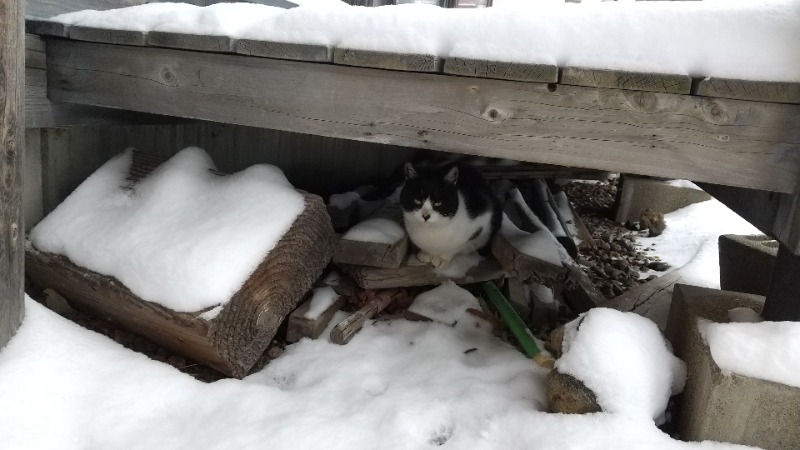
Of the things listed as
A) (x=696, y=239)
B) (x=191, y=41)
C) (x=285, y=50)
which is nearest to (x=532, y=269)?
(x=285, y=50)

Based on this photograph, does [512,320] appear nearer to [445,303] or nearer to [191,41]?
[445,303]

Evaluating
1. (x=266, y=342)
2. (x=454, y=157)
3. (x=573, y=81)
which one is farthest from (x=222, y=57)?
(x=454, y=157)

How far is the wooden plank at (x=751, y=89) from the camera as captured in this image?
4.79 feet

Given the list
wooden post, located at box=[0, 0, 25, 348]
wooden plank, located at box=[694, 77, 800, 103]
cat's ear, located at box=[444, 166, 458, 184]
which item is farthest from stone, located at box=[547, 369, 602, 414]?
wooden post, located at box=[0, 0, 25, 348]

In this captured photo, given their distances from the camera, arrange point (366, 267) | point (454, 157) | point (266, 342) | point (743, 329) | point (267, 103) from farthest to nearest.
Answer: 1. point (454, 157)
2. point (366, 267)
3. point (266, 342)
4. point (267, 103)
5. point (743, 329)

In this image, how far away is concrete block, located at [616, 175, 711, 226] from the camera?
17.9 feet

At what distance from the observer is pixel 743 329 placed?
67.0 inches

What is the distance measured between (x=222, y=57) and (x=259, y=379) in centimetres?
125

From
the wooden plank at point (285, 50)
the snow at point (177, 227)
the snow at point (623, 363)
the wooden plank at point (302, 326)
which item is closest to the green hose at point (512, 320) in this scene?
the snow at point (623, 363)

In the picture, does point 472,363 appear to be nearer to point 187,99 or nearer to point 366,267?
point 366,267

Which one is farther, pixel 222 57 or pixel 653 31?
pixel 222 57

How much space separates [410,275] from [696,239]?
3.26m

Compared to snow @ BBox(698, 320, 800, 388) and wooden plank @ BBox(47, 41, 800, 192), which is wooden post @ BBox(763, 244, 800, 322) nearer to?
snow @ BBox(698, 320, 800, 388)

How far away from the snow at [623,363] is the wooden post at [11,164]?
185 cm
